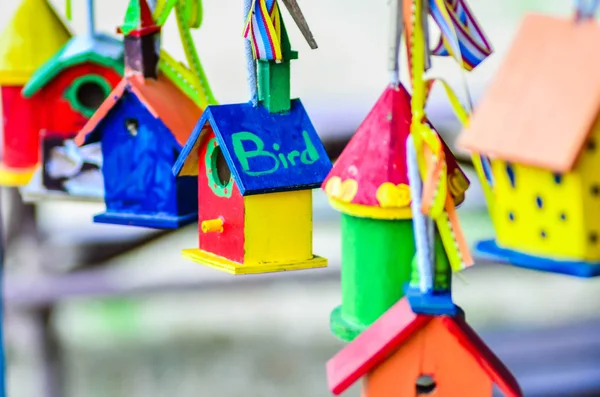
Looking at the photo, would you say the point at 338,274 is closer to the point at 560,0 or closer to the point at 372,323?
the point at 560,0

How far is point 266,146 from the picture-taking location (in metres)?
1.01

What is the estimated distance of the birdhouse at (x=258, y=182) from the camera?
998mm

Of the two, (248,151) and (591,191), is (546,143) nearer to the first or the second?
(591,191)

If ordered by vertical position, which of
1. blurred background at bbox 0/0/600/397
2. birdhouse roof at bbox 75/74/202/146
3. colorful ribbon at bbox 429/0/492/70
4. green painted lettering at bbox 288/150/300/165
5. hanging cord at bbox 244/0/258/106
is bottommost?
blurred background at bbox 0/0/600/397

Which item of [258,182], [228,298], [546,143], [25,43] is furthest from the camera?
[228,298]

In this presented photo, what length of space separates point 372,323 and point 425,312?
83 mm

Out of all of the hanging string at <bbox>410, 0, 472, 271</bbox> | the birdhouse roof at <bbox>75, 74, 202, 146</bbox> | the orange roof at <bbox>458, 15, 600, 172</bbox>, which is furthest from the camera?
the birdhouse roof at <bbox>75, 74, 202, 146</bbox>

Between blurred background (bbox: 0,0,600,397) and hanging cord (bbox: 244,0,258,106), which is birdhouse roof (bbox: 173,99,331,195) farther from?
blurred background (bbox: 0,0,600,397)

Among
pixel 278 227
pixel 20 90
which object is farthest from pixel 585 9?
pixel 20 90

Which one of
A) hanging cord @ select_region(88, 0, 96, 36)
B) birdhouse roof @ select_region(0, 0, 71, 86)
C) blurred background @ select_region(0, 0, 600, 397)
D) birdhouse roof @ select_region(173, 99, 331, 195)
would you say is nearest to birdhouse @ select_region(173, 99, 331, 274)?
birdhouse roof @ select_region(173, 99, 331, 195)

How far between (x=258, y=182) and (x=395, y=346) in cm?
24

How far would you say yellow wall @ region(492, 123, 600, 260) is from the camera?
737mm

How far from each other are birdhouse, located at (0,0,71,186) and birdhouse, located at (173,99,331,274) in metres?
0.41

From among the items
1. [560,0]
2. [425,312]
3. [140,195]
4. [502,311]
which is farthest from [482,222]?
[425,312]
